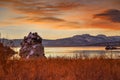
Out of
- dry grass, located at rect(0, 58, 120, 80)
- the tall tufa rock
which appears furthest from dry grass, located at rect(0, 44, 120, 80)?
the tall tufa rock

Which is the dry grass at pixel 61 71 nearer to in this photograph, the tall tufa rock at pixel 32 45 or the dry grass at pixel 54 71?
the dry grass at pixel 54 71

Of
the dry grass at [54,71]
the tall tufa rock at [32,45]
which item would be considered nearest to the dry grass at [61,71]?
the dry grass at [54,71]

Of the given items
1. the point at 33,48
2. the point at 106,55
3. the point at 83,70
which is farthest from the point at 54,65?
the point at 33,48

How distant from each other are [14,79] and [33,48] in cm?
4963

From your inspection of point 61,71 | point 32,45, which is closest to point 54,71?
point 61,71

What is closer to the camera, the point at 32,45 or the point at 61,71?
the point at 61,71

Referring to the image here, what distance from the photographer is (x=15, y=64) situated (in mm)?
15461

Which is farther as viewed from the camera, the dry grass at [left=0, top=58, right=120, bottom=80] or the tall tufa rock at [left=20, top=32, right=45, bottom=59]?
the tall tufa rock at [left=20, top=32, right=45, bottom=59]

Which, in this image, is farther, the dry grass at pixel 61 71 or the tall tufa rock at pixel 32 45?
the tall tufa rock at pixel 32 45

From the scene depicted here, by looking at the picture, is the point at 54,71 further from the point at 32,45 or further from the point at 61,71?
the point at 32,45

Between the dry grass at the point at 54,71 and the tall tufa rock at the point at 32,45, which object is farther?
the tall tufa rock at the point at 32,45

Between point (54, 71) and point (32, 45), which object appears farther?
point (32, 45)

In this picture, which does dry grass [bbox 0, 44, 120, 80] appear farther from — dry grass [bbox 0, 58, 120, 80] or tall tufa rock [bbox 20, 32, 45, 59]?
tall tufa rock [bbox 20, 32, 45, 59]

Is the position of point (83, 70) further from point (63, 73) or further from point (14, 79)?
point (14, 79)
